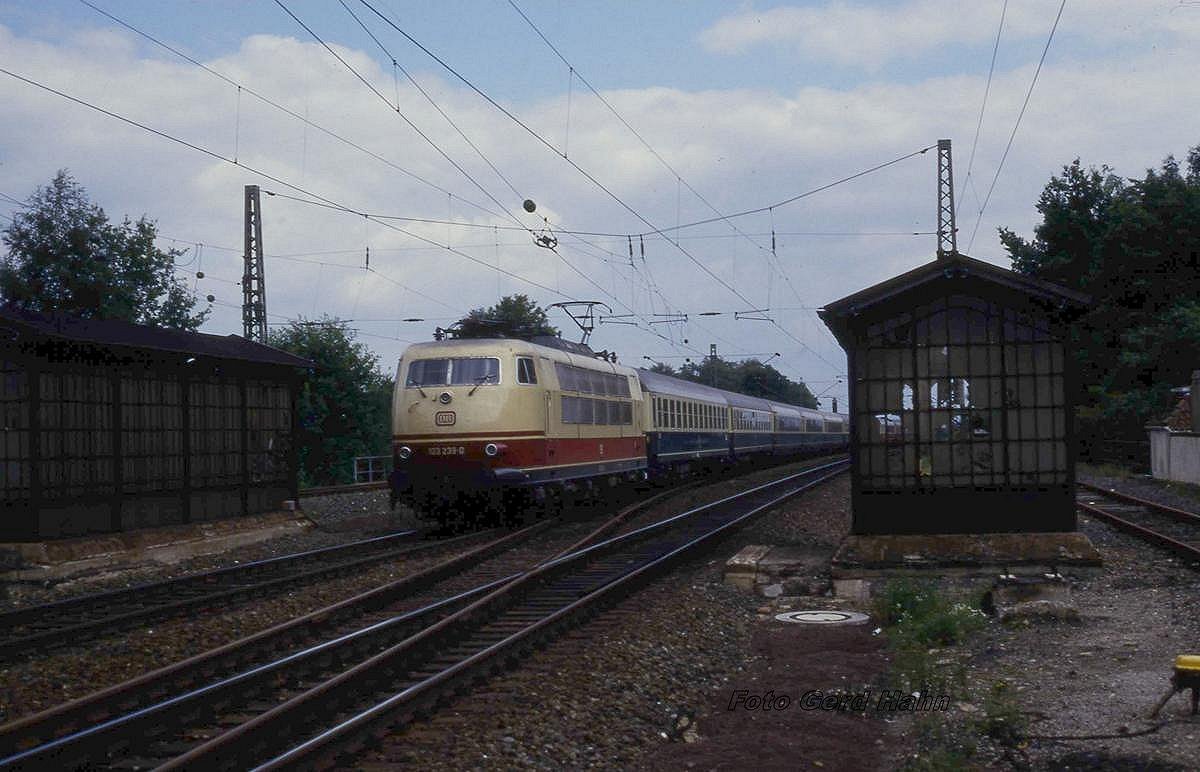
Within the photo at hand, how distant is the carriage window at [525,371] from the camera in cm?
1917

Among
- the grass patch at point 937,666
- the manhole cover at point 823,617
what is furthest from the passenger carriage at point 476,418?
the grass patch at point 937,666

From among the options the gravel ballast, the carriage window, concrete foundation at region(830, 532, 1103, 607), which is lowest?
the gravel ballast

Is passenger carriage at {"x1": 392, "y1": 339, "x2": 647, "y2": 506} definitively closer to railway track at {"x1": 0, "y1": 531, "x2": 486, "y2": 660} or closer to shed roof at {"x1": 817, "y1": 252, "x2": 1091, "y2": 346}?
railway track at {"x1": 0, "y1": 531, "x2": 486, "y2": 660}

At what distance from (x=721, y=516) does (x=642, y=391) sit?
244 inches

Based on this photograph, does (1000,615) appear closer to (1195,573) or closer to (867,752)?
(1195,573)

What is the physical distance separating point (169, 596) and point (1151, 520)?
16163mm

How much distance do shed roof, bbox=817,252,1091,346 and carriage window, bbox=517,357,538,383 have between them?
21.9 feet

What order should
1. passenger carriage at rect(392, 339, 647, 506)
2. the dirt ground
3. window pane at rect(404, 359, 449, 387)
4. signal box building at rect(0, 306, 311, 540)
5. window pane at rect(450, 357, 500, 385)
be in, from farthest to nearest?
1. window pane at rect(404, 359, 449, 387)
2. window pane at rect(450, 357, 500, 385)
3. passenger carriage at rect(392, 339, 647, 506)
4. signal box building at rect(0, 306, 311, 540)
5. the dirt ground

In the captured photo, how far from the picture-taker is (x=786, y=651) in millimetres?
10180

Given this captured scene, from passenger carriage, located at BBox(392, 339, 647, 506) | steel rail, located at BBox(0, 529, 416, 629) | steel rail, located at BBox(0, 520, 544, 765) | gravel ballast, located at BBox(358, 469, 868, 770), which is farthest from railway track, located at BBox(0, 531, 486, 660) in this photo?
gravel ballast, located at BBox(358, 469, 868, 770)

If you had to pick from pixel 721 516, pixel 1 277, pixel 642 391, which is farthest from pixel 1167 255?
pixel 1 277

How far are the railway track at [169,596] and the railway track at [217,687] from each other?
166 centimetres

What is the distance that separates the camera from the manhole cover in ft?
37.5

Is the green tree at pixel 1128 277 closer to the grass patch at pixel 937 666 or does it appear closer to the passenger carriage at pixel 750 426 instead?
the passenger carriage at pixel 750 426
